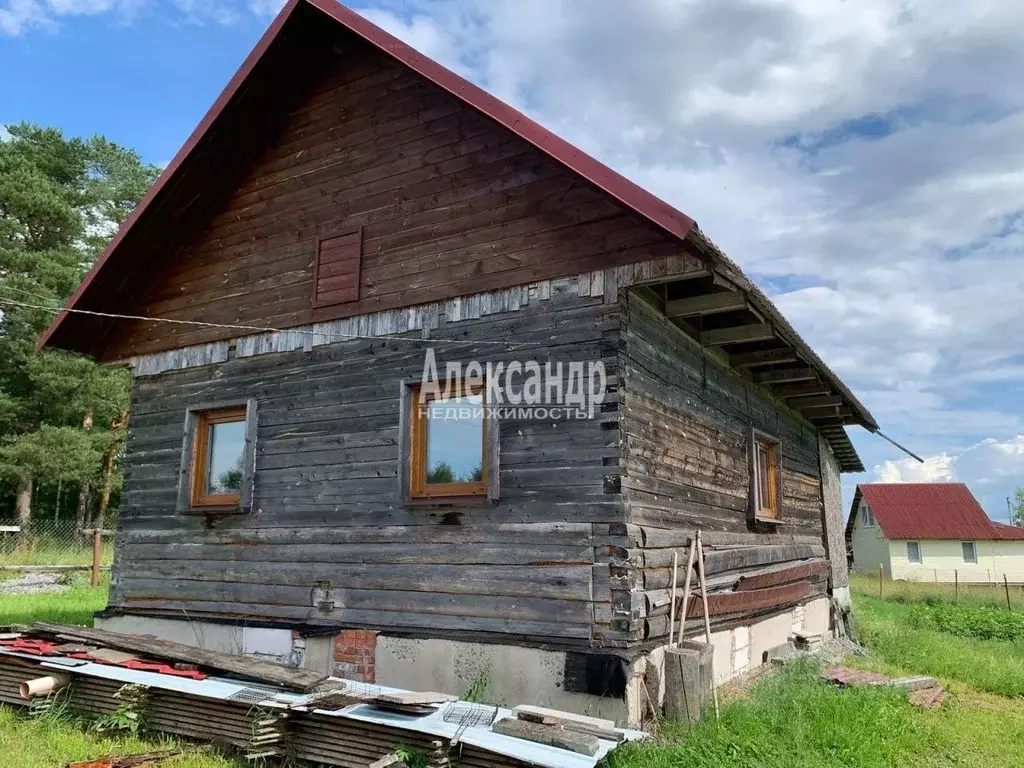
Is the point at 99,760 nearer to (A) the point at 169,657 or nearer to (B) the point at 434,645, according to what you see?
(A) the point at 169,657

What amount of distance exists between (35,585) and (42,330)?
1337 centimetres

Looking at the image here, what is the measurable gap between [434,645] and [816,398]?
767cm

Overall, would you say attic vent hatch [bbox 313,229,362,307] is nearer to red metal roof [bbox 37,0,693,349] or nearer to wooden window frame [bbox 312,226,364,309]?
wooden window frame [bbox 312,226,364,309]

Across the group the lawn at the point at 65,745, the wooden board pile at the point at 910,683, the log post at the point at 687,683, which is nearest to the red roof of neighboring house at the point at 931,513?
the wooden board pile at the point at 910,683

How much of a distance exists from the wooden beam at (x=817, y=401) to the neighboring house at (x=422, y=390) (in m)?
1.46

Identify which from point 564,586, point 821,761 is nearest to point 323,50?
point 564,586

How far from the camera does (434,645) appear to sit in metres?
7.06

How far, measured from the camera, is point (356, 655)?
7.44 meters

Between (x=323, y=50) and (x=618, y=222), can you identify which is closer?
(x=618, y=222)

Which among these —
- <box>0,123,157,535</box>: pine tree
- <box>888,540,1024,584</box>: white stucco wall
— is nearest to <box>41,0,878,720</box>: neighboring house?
<box>0,123,157,535</box>: pine tree

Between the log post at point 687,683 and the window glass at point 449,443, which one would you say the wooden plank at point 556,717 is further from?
the window glass at point 449,443

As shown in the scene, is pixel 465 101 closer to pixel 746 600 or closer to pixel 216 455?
pixel 216 455

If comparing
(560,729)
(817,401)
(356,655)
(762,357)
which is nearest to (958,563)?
(817,401)

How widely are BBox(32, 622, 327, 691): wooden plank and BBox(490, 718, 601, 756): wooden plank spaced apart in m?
1.73
